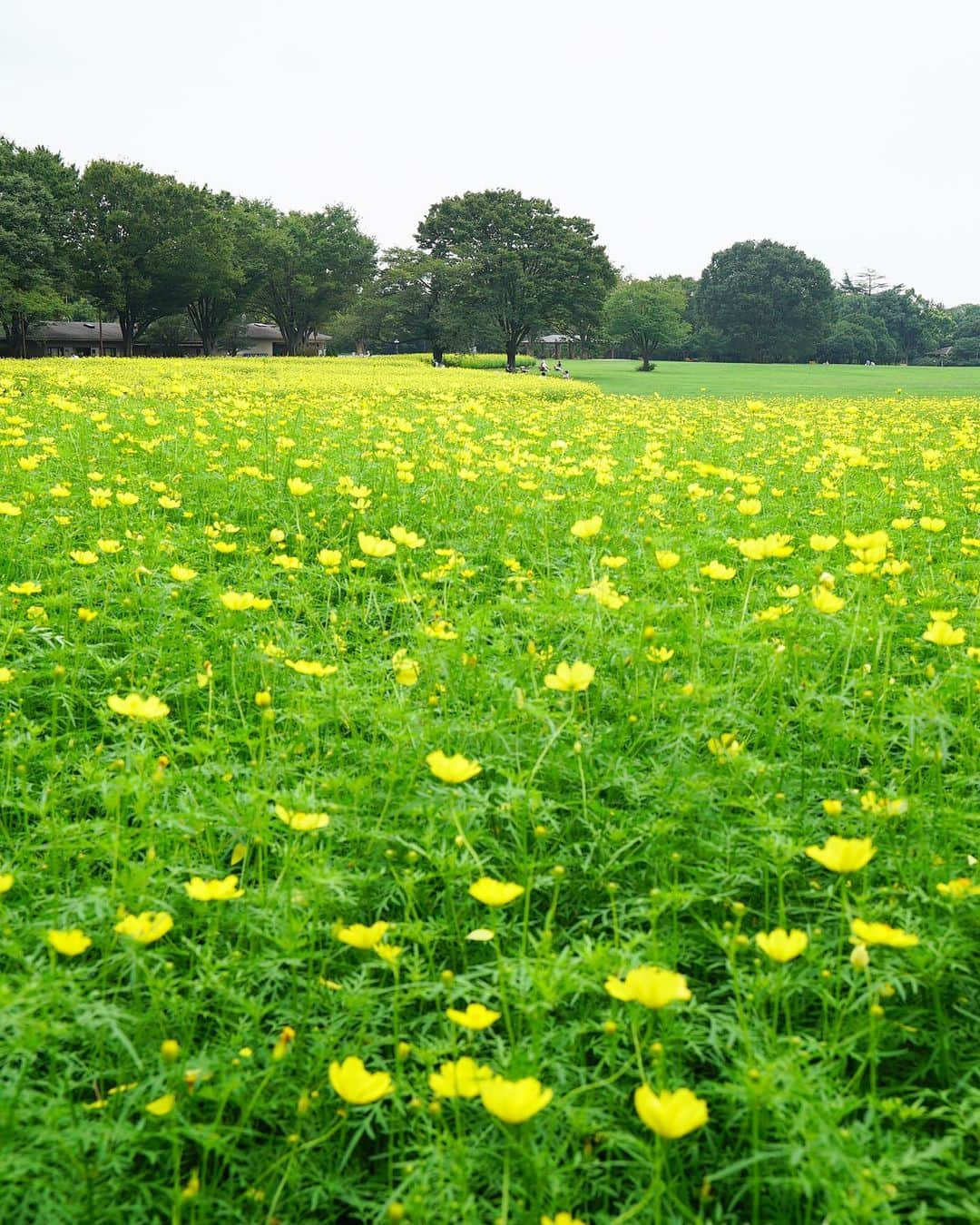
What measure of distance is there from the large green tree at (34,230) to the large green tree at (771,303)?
4078cm

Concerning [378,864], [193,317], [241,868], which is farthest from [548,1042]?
[193,317]

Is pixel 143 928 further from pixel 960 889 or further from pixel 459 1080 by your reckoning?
pixel 960 889

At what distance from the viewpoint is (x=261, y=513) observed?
3.96 m

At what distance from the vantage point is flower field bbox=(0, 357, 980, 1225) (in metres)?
1.15

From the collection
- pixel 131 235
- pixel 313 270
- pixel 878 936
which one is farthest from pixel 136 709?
pixel 313 270

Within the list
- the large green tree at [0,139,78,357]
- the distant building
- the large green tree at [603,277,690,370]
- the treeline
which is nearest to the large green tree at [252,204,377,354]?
the treeline

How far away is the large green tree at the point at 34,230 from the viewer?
30.1m

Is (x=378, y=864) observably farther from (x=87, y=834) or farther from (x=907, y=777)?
(x=907, y=777)

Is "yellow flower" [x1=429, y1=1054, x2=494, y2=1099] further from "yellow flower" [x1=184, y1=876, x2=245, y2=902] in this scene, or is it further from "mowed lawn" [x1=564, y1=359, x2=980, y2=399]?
"mowed lawn" [x1=564, y1=359, x2=980, y2=399]

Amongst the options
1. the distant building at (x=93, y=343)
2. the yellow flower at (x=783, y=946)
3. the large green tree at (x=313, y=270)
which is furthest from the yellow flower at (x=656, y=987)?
the distant building at (x=93, y=343)

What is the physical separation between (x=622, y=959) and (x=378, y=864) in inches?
22.1

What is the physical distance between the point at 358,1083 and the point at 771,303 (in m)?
62.8

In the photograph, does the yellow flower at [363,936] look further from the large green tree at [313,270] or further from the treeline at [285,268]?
the large green tree at [313,270]

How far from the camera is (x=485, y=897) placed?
119 centimetres
